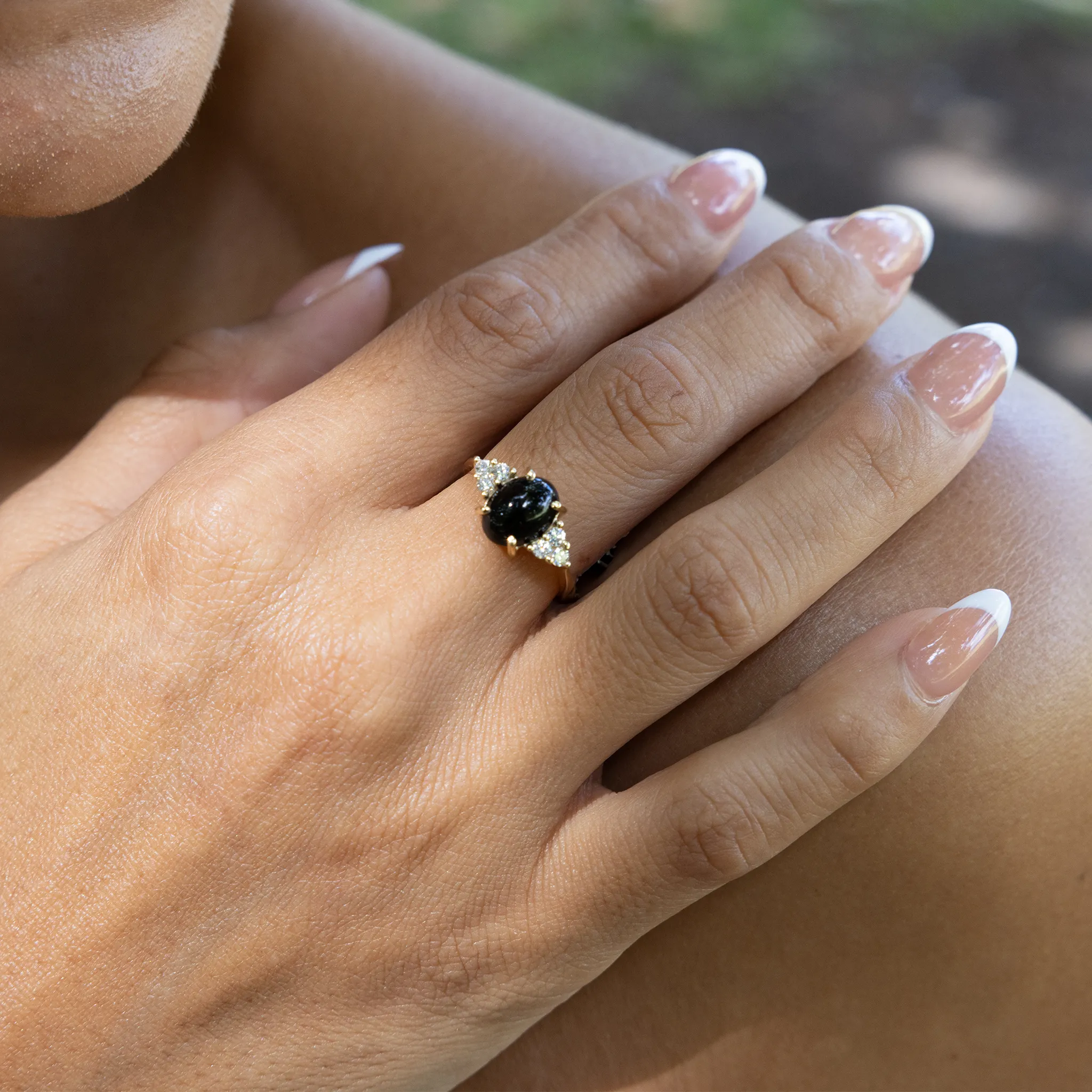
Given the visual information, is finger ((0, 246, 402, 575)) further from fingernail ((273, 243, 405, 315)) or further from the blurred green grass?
the blurred green grass

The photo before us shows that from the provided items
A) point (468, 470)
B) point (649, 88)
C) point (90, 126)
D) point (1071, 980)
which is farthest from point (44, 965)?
point (649, 88)

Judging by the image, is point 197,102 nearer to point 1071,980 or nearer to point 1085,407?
point 1071,980

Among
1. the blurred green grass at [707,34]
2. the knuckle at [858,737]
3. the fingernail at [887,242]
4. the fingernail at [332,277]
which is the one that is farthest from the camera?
the blurred green grass at [707,34]

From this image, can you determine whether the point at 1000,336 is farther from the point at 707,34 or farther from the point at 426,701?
the point at 707,34

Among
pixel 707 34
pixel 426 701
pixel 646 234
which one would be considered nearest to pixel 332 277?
pixel 646 234

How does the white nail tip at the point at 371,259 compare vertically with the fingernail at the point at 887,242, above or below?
above

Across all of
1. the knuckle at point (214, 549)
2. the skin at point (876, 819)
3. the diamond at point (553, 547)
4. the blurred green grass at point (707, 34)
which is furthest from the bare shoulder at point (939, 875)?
the blurred green grass at point (707, 34)

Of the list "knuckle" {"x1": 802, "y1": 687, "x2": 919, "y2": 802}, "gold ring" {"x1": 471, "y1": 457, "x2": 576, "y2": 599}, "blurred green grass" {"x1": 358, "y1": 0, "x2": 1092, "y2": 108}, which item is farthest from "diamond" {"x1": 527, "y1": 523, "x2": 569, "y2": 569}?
"blurred green grass" {"x1": 358, "y1": 0, "x2": 1092, "y2": 108}

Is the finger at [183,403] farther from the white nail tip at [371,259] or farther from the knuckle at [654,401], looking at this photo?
the knuckle at [654,401]
